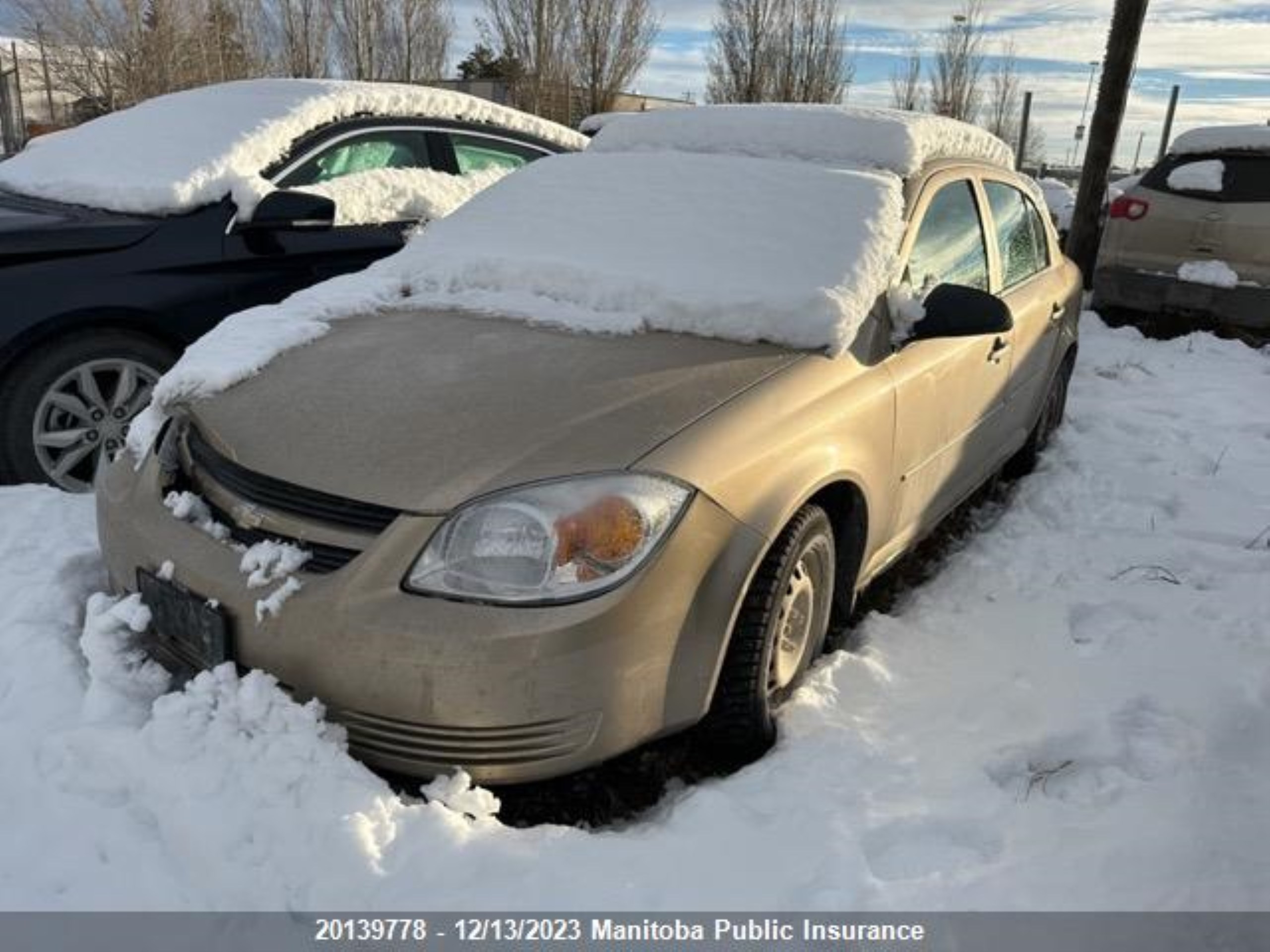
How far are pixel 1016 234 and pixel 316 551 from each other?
316 cm

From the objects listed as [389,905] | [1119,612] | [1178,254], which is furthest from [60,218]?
[1178,254]

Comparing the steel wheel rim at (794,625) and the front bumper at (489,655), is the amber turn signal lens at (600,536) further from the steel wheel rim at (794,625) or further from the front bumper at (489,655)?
the steel wheel rim at (794,625)

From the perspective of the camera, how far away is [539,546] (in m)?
1.98

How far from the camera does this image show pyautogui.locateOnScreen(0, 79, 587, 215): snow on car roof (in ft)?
13.2

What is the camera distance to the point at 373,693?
196 cm

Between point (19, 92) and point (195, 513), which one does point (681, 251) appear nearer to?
point (195, 513)

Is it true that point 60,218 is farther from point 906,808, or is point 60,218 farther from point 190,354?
point 906,808

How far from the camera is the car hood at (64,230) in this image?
361 cm

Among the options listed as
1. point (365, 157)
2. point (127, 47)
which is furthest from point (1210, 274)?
point (127, 47)

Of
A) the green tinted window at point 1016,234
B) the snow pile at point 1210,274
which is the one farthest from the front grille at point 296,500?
the snow pile at point 1210,274

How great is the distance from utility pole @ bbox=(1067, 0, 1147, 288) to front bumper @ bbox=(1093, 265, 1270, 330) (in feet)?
1.85

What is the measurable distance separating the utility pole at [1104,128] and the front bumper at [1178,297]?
0.56 metres

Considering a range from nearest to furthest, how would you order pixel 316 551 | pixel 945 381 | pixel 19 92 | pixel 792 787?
pixel 316 551 < pixel 792 787 < pixel 945 381 < pixel 19 92
